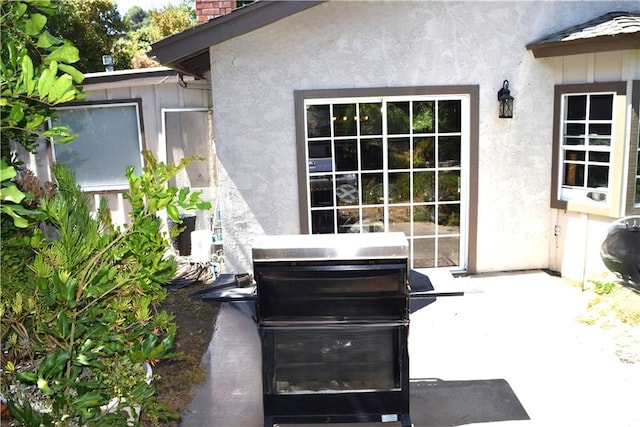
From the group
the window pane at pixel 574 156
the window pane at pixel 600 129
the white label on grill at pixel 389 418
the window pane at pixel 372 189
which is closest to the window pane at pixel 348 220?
the window pane at pixel 372 189

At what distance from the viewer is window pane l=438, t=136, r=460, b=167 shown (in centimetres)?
763

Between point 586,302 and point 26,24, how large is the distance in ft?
21.7

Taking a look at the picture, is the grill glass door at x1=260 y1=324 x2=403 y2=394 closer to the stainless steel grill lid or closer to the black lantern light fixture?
the stainless steel grill lid

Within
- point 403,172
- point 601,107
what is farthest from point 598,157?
point 403,172

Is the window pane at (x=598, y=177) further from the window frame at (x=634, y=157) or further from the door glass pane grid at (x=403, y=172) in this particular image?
the door glass pane grid at (x=403, y=172)

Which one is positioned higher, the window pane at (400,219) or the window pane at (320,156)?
the window pane at (320,156)

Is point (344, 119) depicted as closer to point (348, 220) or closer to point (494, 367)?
point (348, 220)

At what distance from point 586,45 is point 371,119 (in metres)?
2.78

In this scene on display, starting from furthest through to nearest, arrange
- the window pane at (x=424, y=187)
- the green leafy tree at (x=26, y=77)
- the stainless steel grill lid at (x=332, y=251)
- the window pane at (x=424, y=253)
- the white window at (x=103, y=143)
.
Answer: the white window at (x=103, y=143)
the window pane at (x=424, y=253)
the window pane at (x=424, y=187)
the stainless steel grill lid at (x=332, y=251)
the green leafy tree at (x=26, y=77)

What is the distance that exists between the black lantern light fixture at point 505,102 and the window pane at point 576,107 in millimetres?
807

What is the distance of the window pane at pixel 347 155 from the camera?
24.5 feet

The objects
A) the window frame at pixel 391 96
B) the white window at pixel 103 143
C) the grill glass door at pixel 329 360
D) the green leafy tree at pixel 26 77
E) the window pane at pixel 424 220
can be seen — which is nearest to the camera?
the green leafy tree at pixel 26 77

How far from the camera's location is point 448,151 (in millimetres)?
7664

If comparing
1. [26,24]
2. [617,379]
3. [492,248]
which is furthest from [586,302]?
[26,24]
